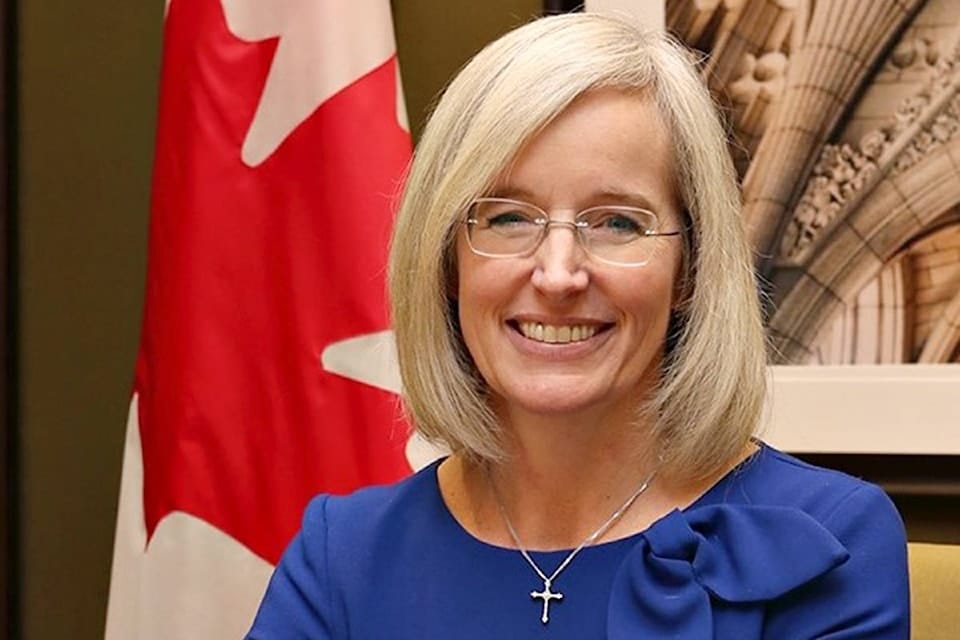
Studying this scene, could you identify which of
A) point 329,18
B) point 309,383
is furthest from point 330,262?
point 329,18

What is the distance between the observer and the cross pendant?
1.46 m

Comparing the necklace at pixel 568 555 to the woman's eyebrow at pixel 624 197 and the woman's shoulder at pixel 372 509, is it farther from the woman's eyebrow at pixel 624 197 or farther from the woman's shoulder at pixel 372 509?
the woman's eyebrow at pixel 624 197

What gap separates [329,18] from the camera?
84.6 inches

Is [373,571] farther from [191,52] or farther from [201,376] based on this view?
[191,52]

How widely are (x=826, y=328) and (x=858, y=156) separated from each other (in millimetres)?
233

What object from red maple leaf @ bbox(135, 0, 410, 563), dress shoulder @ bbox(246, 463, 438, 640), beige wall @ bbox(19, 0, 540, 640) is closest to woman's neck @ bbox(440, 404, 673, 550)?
dress shoulder @ bbox(246, 463, 438, 640)

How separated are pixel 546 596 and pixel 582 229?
14.1 inches

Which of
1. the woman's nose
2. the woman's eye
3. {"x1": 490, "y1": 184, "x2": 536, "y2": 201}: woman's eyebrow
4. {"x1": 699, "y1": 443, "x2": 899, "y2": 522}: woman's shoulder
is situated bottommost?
{"x1": 699, "y1": 443, "x2": 899, "y2": 522}: woman's shoulder

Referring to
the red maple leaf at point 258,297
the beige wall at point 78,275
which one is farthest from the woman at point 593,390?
the beige wall at point 78,275

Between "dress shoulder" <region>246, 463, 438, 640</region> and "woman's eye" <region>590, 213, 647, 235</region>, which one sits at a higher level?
"woman's eye" <region>590, 213, 647, 235</region>

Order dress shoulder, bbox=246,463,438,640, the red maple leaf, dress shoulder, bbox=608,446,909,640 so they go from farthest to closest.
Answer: the red maple leaf
dress shoulder, bbox=246,463,438,640
dress shoulder, bbox=608,446,909,640

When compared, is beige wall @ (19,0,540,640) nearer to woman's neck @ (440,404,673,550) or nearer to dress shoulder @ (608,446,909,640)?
woman's neck @ (440,404,673,550)

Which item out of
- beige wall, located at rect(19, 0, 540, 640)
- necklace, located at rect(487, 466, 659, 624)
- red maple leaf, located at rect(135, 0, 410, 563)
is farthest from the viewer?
beige wall, located at rect(19, 0, 540, 640)

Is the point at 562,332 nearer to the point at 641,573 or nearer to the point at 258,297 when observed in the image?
the point at 641,573
